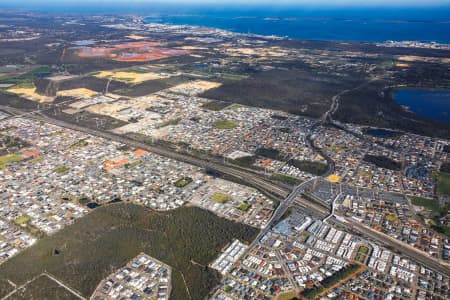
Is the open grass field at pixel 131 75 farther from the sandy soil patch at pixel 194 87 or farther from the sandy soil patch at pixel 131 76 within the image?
the sandy soil patch at pixel 194 87

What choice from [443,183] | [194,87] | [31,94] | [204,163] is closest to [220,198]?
[204,163]

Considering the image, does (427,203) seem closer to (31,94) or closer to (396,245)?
(396,245)


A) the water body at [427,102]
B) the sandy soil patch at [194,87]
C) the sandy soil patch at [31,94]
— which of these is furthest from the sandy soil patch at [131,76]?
the water body at [427,102]

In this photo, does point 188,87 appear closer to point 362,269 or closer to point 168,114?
point 168,114

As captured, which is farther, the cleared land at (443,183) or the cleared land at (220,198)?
the cleared land at (443,183)

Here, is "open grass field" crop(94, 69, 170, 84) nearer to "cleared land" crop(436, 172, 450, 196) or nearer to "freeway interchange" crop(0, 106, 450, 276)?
"freeway interchange" crop(0, 106, 450, 276)

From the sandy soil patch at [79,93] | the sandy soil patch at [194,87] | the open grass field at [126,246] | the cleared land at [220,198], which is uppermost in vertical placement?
the sandy soil patch at [194,87]
